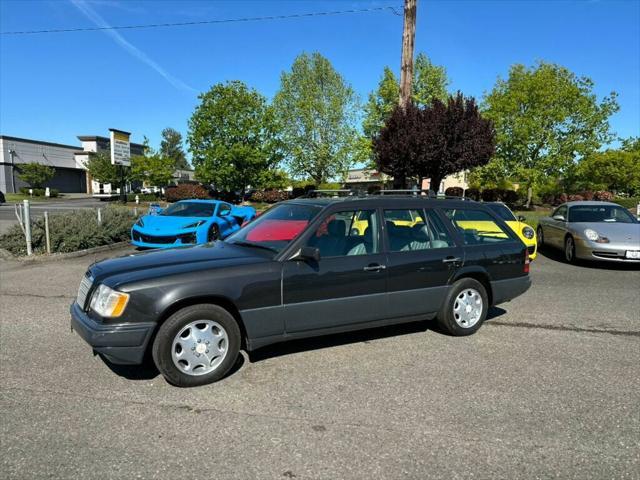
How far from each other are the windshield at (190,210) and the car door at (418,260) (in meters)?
7.58

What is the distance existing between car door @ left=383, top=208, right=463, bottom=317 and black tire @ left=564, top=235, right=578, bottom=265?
6487 mm

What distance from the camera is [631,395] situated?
370 centimetres

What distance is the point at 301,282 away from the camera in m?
4.06

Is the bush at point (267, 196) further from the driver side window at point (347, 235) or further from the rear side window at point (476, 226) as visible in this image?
the driver side window at point (347, 235)

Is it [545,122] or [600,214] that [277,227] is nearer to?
[600,214]

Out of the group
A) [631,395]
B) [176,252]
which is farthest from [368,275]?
[631,395]

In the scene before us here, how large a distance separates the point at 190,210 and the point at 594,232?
360 inches

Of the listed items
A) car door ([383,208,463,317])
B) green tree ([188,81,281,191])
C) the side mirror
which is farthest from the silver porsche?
green tree ([188,81,281,191])

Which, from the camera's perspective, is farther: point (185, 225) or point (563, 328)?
point (185, 225)

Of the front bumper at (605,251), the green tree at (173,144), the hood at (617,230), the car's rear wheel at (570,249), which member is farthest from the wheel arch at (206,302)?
the green tree at (173,144)

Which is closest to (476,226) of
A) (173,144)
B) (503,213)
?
(503,213)

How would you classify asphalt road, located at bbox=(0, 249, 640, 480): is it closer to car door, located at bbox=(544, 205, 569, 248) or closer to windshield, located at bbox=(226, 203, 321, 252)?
windshield, located at bbox=(226, 203, 321, 252)

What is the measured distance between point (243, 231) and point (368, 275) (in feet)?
4.78

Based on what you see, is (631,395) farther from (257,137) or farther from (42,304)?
(257,137)
